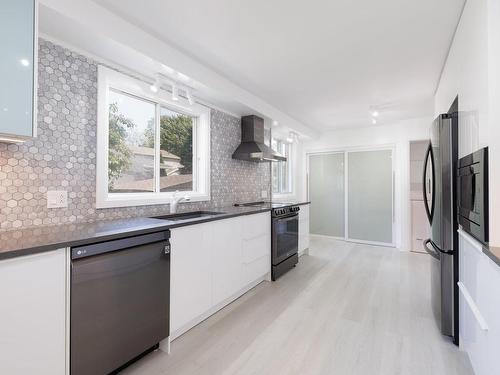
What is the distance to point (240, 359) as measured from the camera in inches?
67.7

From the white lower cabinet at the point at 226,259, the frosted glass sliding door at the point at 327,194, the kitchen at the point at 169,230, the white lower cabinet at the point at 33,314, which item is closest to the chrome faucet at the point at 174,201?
the kitchen at the point at 169,230

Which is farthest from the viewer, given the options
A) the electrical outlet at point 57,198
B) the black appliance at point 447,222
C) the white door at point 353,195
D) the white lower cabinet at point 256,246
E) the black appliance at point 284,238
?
the white door at point 353,195

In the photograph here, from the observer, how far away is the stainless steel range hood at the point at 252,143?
342cm

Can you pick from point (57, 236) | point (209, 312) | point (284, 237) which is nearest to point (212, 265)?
point (209, 312)

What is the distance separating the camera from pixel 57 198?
1.74 meters

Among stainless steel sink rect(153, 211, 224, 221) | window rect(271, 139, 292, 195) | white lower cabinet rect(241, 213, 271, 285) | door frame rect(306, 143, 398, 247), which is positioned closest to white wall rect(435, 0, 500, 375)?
white lower cabinet rect(241, 213, 271, 285)

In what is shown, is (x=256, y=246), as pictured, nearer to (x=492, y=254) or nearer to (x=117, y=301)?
(x=117, y=301)

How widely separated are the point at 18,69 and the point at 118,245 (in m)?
1.05

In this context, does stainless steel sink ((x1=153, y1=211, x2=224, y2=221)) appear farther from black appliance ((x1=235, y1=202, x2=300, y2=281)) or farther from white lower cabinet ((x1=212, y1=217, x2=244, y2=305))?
black appliance ((x1=235, y1=202, x2=300, y2=281))

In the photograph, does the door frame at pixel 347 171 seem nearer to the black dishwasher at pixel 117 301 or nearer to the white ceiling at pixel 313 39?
the white ceiling at pixel 313 39

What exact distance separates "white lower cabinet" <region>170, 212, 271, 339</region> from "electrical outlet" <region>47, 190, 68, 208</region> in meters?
0.79

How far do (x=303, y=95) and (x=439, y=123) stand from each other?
5.98ft

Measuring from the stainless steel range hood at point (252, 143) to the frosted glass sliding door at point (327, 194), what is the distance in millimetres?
2169

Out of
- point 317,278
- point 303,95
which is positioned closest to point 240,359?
point 317,278
